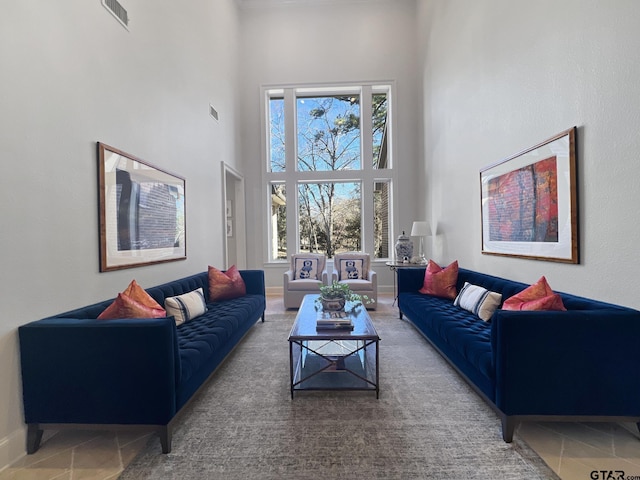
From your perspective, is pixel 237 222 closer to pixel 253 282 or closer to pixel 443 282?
pixel 253 282

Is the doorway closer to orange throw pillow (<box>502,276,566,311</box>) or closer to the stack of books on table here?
the stack of books on table

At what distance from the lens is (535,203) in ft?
8.86

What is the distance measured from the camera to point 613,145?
195cm

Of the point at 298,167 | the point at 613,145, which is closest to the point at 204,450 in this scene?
the point at 613,145

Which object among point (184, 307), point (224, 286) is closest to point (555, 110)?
point (184, 307)

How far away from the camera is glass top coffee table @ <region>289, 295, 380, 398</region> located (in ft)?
7.45

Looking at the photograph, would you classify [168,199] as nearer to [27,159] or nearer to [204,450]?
[27,159]

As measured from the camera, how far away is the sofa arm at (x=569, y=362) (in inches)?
67.3

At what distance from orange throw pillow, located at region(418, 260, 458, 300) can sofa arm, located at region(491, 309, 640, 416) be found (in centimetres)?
190

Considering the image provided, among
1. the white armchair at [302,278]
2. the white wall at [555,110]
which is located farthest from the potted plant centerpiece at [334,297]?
the white armchair at [302,278]

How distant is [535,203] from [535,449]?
6.43ft

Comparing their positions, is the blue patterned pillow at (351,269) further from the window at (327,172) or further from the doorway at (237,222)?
the doorway at (237,222)

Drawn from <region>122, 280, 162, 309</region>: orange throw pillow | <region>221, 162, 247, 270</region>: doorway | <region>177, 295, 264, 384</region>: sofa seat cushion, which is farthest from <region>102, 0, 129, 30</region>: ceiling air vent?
<region>221, 162, 247, 270</region>: doorway

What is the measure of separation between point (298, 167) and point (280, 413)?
5.11 m
